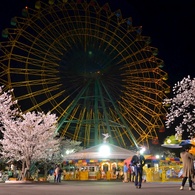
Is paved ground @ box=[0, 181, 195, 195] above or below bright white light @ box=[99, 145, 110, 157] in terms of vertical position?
below

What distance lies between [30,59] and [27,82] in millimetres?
1997

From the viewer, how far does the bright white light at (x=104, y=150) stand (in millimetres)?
34438

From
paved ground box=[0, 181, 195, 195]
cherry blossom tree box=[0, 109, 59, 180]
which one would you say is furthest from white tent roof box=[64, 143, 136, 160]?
paved ground box=[0, 181, 195, 195]

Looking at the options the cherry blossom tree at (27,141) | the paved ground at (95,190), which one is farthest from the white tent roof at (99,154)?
the paved ground at (95,190)

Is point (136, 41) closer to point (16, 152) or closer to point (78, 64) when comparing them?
point (78, 64)

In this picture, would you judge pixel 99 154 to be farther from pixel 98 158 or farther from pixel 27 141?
pixel 27 141

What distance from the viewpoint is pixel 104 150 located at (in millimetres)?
34844

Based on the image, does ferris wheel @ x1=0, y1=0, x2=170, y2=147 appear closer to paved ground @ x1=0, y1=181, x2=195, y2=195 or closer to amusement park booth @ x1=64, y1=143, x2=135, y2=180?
amusement park booth @ x1=64, y1=143, x2=135, y2=180

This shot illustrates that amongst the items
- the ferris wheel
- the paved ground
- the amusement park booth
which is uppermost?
the ferris wheel

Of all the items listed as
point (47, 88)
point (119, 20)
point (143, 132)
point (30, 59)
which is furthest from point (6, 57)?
point (143, 132)

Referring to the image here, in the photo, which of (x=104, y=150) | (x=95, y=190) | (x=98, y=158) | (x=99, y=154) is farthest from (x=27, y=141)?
(x=95, y=190)

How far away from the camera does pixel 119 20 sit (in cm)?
3978

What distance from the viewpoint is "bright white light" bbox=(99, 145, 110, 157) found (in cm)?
3444

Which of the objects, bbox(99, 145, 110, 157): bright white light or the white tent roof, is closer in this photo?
the white tent roof
